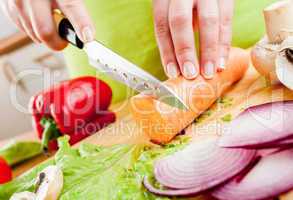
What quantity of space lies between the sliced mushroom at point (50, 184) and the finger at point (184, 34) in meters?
0.38

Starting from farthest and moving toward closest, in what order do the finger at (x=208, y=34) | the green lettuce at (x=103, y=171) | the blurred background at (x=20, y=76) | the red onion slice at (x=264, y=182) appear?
the blurred background at (x=20, y=76) → the finger at (x=208, y=34) → the green lettuce at (x=103, y=171) → the red onion slice at (x=264, y=182)

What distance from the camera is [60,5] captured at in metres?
1.28

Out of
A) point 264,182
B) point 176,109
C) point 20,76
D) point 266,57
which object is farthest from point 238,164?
point 20,76

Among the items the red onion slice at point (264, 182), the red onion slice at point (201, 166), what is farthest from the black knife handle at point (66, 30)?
the red onion slice at point (264, 182)

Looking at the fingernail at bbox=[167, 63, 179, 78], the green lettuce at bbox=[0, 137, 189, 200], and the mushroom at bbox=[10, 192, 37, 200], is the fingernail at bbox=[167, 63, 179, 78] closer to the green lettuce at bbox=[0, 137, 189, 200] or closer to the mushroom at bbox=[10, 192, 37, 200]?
the green lettuce at bbox=[0, 137, 189, 200]

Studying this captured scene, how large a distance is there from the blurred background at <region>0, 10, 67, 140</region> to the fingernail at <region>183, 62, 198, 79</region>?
5.53ft

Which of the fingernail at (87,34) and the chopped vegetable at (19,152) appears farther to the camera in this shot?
the chopped vegetable at (19,152)

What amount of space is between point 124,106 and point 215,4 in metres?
0.47

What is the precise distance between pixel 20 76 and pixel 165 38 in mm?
1818

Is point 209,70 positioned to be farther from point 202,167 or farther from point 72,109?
point 72,109

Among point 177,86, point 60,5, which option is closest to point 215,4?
point 177,86

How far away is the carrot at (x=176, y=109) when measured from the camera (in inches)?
48.0

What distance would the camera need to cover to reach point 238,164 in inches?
37.8

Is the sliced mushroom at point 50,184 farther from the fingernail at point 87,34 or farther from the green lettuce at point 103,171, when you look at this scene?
the fingernail at point 87,34
